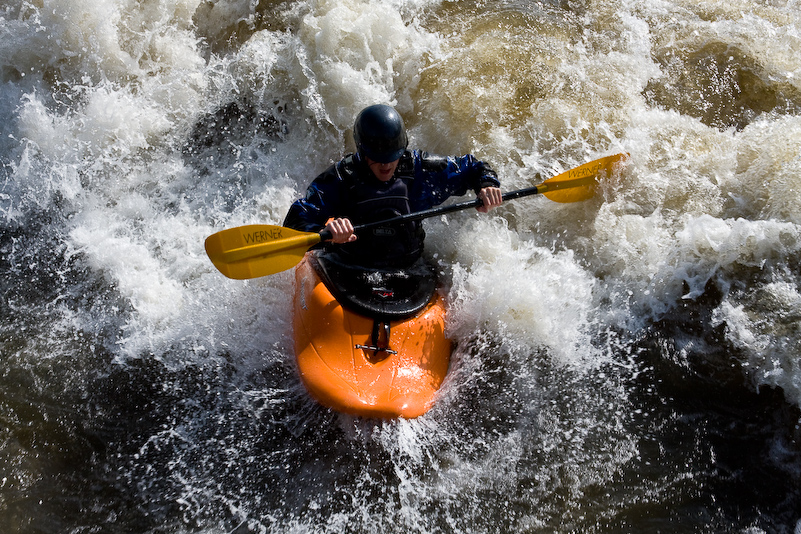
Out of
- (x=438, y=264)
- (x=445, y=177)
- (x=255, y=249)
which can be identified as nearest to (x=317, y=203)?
(x=255, y=249)

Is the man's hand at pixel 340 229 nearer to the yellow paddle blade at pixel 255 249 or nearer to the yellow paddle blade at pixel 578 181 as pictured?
the yellow paddle blade at pixel 255 249

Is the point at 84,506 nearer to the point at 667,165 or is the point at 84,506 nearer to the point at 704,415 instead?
the point at 704,415

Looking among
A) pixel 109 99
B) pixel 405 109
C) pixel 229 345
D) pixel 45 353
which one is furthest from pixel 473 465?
pixel 109 99

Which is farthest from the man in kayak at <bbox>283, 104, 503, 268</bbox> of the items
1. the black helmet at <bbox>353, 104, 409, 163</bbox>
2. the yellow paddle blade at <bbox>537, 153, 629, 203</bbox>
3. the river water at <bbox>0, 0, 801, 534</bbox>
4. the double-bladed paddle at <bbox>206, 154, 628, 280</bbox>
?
the river water at <bbox>0, 0, 801, 534</bbox>

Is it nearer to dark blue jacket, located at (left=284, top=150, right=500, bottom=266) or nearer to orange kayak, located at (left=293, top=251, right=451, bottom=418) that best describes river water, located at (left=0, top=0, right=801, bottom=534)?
orange kayak, located at (left=293, top=251, right=451, bottom=418)

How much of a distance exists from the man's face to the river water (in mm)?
841

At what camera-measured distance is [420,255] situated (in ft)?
12.6

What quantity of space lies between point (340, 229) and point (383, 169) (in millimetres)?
442

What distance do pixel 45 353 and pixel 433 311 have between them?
2333 mm

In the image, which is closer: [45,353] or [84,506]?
[84,506]

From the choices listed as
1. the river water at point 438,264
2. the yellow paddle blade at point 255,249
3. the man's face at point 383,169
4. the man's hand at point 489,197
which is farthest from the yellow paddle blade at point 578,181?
the yellow paddle blade at point 255,249

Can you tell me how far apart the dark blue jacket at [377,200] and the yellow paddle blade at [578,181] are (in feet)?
1.38

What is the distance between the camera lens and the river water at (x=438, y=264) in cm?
305

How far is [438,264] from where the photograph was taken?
13.2ft
